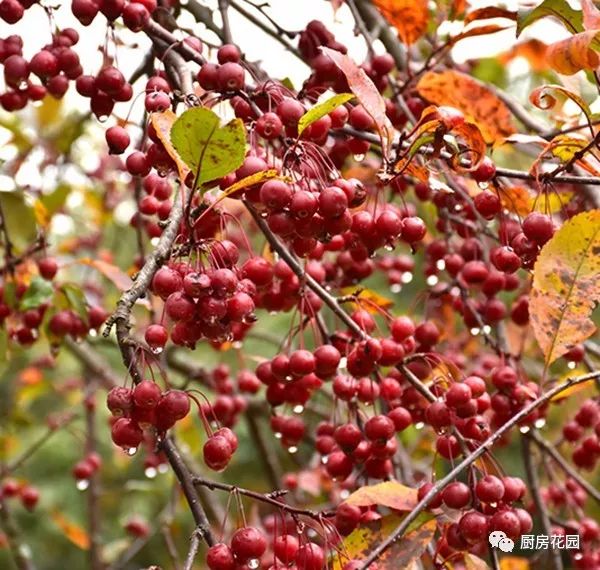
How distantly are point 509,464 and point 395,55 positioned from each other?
3.38 m

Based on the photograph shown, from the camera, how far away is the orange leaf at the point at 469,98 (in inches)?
68.5

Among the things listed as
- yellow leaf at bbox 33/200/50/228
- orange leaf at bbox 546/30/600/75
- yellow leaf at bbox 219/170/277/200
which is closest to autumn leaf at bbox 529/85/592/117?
orange leaf at bbox 546/30/600/75

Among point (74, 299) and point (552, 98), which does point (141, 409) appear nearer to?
point (552, 98)

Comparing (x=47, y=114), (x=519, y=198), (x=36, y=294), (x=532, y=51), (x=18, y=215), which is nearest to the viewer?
(x=519, y=198)

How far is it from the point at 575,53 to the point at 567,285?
0.34 meters

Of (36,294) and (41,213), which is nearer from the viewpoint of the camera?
(36,294)

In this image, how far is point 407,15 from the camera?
1789 millimetres

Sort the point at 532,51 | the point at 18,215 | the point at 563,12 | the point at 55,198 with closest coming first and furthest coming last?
the point at 563,12
the point at 18,215
the point at 55,198
the point at 532,51

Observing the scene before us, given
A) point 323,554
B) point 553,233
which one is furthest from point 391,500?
point 553,233

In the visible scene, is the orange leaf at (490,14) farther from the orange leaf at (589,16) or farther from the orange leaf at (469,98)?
→ the orange leaf at (589,16)

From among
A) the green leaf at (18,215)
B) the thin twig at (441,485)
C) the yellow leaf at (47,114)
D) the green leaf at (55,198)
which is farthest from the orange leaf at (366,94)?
the yellow leaf at (47,114)

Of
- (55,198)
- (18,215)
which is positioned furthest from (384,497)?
(55,198)

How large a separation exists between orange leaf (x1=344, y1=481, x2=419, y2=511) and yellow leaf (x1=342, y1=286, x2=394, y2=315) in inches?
13.0

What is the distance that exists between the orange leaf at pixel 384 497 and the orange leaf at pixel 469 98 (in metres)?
0.77
